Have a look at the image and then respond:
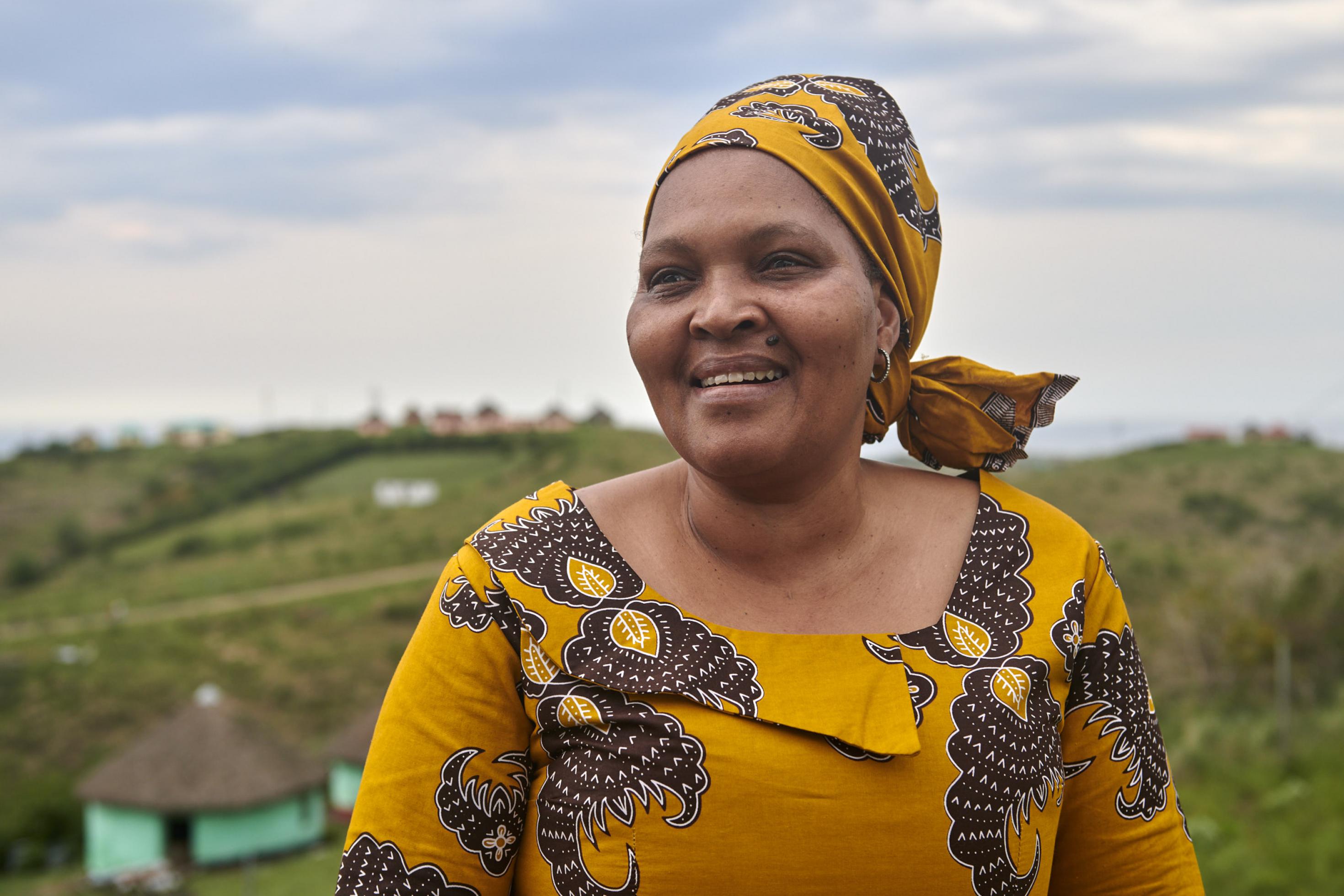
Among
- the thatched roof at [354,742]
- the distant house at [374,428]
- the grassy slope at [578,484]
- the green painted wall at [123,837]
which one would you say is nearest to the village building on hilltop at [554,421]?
the grassy slope at [578,484]

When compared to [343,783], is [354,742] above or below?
above

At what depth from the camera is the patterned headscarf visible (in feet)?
→ 5.66

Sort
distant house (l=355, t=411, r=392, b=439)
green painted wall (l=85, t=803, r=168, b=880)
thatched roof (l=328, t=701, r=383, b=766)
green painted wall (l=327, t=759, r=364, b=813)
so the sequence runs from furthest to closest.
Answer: distant house (l=355, t=411, r=392, b=439) → green painted wall (l=327, t=759, r=364, b=813) → thatched roof (l=328, t=701, r=383, b=766) → green painted wall (l=85, t=803, r=168, b=880)

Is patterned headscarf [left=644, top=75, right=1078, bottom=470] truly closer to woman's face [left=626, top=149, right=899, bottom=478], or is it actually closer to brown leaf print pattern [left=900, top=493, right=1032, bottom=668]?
woman's face [left=626, top=149, right=899, bottom=478]

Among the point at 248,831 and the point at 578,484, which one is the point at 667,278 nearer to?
the point at 248,831

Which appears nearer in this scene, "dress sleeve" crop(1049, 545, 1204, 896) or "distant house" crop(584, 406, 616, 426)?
"dress sleeve" crop(1049, 545, 1204, 896)

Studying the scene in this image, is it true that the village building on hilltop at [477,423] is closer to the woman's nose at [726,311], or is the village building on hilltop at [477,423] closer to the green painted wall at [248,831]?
the green painted wall at [248,831]

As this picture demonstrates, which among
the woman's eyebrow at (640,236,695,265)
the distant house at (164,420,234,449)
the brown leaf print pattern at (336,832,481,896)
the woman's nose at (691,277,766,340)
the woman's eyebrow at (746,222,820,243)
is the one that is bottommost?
the distant house at (164,420,234,449)

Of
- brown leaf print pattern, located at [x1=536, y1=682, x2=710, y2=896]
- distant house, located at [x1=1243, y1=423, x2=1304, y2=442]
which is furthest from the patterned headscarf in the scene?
distant house, located at [x1=1243, y1=423, x2=1304, y2=442]

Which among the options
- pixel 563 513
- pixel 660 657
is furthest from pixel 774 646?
pixel 563 513

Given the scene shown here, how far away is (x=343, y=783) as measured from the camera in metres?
28.9

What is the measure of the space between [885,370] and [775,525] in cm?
31

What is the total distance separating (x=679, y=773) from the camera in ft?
4.99

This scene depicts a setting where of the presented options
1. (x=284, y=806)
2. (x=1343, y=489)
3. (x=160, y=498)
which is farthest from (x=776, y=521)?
(x=160, y=498)
